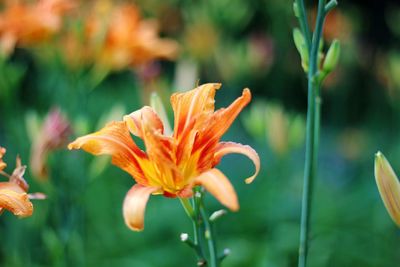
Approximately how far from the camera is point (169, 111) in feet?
8.12

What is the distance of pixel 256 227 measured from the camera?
2.97 metres

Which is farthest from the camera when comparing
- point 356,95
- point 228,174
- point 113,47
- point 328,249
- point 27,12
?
point 356,95

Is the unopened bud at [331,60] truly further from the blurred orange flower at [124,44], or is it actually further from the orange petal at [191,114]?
the blurred orange flower at [124,44]

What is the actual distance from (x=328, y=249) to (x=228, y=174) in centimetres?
108

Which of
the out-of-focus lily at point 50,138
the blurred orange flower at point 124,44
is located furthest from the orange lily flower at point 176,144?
the blurred orange flower at point 124,44

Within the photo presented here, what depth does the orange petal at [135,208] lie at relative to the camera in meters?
0.87

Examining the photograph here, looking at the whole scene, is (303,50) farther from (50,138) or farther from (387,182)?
(50,138)

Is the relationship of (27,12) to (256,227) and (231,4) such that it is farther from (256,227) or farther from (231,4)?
(256,227)

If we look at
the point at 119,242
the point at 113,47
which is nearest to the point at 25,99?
the point at 119,242

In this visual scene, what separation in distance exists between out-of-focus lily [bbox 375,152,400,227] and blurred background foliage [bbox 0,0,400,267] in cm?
41

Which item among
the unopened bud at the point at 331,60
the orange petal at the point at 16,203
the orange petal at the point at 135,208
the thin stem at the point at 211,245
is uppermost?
the unopened bud at the point at 331,60

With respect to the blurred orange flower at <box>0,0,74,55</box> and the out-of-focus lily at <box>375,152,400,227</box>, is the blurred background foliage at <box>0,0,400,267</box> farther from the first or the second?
the out-of-focus lily at <box>375,152,400,227</box>

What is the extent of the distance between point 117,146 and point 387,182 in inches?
17.3

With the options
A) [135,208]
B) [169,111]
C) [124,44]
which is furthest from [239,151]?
[169,111]
